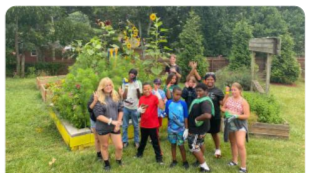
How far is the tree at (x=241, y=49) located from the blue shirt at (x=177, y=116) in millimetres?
13380

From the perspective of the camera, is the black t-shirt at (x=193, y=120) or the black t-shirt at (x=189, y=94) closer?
the black t-shirt at (x=193, y=120)

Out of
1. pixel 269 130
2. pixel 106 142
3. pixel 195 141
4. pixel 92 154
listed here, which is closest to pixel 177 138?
pixel 195 141

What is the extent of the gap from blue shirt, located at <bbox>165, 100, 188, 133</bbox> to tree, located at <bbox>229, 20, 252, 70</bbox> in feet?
43.9

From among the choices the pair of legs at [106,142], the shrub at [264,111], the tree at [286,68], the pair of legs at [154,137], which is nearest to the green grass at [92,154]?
the pair of legs at [154,137]

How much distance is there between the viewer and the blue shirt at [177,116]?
13.8 feet

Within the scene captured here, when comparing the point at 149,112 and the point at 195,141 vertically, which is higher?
the point at 149,112

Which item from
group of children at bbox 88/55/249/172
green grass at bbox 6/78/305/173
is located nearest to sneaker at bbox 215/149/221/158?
green grass at bbox 6/78/305/173

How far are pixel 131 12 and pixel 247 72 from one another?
43.7 ft

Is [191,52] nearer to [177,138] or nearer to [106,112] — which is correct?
[177,138]

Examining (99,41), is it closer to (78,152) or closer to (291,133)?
(78,152)

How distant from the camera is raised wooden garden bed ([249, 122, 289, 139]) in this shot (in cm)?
596

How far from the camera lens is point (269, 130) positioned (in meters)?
6.00

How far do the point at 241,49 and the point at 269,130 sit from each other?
38.9 ft

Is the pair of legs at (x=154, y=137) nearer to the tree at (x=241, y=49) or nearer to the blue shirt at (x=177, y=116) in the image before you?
the blue shirt at (x=177, y=116)
